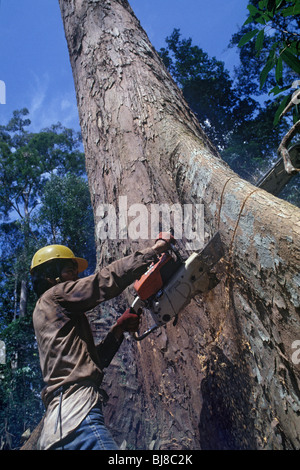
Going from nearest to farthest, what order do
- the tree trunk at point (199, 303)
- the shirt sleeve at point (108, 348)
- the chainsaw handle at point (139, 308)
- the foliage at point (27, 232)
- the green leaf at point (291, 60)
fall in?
the tree trunk at point (199, 303)
the chainsaw handle at point (139, 308)
the shirt sleeve at point (108, 348)
the green leaf at point (291, 60)
the foliage at point (27, 232)

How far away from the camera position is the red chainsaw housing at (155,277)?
1.62m

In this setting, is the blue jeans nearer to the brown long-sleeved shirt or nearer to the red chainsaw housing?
the brown long-sleeved shirt

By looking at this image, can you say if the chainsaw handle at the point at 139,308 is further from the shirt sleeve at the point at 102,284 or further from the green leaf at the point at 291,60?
the green leaf at the point at 291,60

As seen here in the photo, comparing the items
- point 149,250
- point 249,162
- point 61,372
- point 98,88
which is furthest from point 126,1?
point 249,162

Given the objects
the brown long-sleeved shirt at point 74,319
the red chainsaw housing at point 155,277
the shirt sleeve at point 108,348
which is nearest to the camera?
the brown long-sleeved shirt at point 74,319

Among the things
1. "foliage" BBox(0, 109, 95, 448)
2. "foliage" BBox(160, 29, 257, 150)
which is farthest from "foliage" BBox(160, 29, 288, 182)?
"foliage" BBox(0, 109, 95, 448)

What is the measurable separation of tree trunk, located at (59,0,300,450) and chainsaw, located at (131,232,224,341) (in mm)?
80

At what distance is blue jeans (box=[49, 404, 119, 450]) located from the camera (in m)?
1.30

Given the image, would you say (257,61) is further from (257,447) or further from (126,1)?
(257,447)

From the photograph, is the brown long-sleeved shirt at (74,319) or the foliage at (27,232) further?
the foliage at (27,232)

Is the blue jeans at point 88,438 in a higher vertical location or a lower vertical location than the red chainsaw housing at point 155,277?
lower

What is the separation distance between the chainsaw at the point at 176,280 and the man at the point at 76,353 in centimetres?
7

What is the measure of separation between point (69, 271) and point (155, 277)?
71cm

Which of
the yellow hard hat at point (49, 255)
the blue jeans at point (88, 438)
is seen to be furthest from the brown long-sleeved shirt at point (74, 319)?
the yellow hard hat at point (49, 255)
